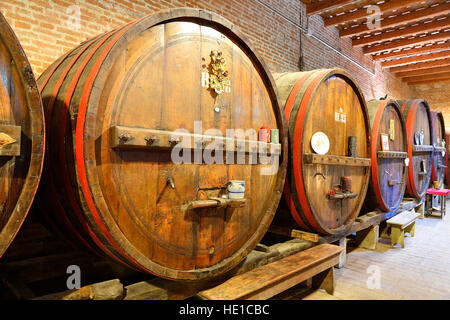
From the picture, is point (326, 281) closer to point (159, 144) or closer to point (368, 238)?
point (368, 238)

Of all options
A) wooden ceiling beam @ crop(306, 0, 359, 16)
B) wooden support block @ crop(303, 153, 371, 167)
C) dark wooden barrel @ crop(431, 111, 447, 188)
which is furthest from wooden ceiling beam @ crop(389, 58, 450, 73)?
wooden support block @ crop(303, 153, 371, 167)

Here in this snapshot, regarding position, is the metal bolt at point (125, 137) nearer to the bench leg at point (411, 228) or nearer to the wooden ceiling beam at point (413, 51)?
the bench leg at point (411, 228)

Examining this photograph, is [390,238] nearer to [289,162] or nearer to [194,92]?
[289,162]

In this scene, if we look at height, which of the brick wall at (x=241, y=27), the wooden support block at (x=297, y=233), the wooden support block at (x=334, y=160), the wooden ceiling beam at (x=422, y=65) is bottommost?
the wooden support block at (x=297, y=233)

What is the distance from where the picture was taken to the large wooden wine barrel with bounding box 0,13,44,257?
1.22 m

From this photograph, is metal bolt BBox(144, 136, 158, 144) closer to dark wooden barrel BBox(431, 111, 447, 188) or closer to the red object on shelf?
dark wooden barrel BBox(431, 111, 447, 188)

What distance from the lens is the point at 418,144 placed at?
570 cm

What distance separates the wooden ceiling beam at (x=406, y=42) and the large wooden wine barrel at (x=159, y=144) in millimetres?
7412

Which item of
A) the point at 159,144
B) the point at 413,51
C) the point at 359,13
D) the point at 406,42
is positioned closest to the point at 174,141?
the point at 159,144

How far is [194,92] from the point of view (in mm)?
1960

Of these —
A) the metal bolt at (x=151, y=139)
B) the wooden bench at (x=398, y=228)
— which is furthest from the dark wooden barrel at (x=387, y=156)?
the metal bolt at (x=151, y=139)

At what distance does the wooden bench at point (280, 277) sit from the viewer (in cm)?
205
